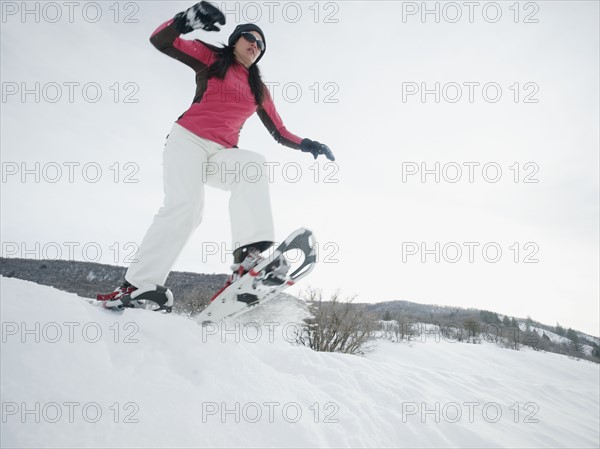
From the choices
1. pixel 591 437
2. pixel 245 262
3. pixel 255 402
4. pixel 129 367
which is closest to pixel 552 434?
pixel 591 437

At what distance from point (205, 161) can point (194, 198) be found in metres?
0.30

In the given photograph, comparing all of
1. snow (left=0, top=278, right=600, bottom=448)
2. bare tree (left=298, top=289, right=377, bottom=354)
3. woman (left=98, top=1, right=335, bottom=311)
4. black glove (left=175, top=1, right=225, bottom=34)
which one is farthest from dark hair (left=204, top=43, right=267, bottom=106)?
bare tree (left=298, top=289, right=377, bottom=354)

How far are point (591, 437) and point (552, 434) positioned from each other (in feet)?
3.06

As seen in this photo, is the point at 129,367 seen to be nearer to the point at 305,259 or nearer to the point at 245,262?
the point at 245,262

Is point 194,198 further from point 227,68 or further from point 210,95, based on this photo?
point 227,68

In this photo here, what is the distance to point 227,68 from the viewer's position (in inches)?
82.9

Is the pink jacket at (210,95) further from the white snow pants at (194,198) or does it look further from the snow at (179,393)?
the snow at (179,393)

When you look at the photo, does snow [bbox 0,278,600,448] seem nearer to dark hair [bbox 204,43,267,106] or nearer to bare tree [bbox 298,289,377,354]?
dark hair [bbox 204,43,267,106]

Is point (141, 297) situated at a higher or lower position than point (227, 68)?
lower

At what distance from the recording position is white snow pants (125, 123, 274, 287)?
178 centimetres

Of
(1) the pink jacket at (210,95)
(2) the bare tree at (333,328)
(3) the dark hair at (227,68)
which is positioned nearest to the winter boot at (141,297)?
(1) the pink jacket at (210,95)

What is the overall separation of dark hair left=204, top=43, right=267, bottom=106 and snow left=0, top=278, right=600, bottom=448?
1.66m

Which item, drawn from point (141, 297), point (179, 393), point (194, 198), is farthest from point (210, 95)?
point (179, 393)

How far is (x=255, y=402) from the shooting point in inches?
53.1
